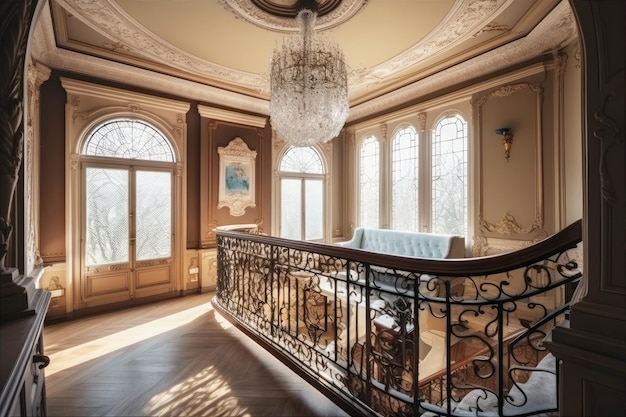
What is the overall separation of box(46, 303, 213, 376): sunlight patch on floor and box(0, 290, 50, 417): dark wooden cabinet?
5.33ft

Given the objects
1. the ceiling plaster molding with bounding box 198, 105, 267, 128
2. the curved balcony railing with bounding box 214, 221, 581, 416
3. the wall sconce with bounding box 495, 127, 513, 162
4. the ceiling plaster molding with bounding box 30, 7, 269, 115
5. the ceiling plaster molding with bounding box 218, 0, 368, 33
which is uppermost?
the ceiling plaster molding with bounding box 218, 0, 368, 33

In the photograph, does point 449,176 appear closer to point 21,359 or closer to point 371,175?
point 371,175

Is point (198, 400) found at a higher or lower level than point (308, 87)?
lower

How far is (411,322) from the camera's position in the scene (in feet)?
6.31

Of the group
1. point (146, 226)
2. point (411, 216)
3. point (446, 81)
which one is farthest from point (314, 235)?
point (446, 81)

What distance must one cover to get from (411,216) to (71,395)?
5227 mm

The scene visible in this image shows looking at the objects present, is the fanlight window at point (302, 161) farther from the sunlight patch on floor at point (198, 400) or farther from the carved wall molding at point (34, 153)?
the sunlight patch on floor at point (198, 400)

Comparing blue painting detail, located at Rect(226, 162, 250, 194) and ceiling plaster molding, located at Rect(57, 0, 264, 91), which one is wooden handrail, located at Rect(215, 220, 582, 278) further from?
blue painting detail, located at Rect(226, 162, 250, 194)

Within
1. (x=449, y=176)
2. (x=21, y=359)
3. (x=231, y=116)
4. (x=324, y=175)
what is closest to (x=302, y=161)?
(x=324, y=175)

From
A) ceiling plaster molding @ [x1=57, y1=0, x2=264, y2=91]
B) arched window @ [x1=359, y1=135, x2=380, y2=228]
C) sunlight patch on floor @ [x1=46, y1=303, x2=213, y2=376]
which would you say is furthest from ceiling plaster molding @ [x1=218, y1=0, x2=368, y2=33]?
sunlight patch on floor @ [x1=46, y1=303, x2=213, y2=376]

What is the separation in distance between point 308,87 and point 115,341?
11.4 ft

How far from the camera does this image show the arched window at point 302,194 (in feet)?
21.4

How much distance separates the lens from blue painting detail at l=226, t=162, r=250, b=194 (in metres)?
A: 5.65

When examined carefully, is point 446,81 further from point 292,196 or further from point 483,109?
point 292,196
